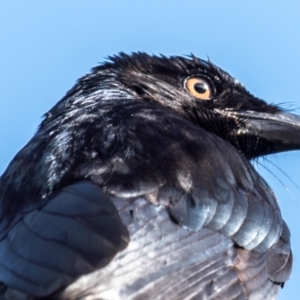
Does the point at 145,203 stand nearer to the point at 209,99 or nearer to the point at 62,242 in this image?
the point at 62,242

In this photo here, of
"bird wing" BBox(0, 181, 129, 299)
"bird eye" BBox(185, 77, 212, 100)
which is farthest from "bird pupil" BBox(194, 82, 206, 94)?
"bird wing" BBox(0, 181, 129, 299)

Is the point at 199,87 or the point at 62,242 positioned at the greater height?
the point at 199,87

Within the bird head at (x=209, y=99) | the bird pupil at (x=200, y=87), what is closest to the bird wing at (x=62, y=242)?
the bird head at (x=209, y=99)

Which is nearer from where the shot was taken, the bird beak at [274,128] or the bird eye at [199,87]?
the bird beak at [274,128]

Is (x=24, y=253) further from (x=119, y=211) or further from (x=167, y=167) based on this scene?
(x=167, y=167)

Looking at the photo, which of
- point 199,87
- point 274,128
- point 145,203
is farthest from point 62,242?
point 199,87

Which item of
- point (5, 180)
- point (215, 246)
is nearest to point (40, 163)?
point (5, 180)

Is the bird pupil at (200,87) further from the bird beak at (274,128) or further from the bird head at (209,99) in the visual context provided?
the bird beak at (274,128)

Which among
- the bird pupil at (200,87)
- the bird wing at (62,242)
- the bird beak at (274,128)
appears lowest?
the bird wing at (62,242)

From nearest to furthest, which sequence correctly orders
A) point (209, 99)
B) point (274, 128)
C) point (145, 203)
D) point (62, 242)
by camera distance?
point (62, 242)
point (145, 203)
point (274, 128)
point (209, 99)
